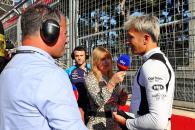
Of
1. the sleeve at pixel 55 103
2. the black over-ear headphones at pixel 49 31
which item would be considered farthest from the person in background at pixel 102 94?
the sleeve at pixel 55 103

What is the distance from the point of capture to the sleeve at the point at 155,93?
2172 millimetres

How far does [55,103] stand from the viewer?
145 centimetres

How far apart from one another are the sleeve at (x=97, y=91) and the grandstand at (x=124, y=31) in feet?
2.77

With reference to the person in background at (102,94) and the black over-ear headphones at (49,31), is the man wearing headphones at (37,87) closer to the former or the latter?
the black over-ear headphones at (49,31)

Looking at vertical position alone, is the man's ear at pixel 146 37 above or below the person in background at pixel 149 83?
above

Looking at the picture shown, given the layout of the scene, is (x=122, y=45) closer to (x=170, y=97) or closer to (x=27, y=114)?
(x=170, y=97)

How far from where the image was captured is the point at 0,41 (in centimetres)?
282

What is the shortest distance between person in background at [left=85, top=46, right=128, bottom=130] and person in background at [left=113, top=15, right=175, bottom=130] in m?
0.73

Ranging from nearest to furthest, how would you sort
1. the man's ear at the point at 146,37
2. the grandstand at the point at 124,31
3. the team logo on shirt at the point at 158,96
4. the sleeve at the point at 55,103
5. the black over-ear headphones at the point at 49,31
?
the sleeve at the point at 55,103, the black over-ear headphones at the point at 49,31, the team logo on shirt at the point at 158,96, the man's ear at the point at 146,37, the grandstand at the point at 124,31

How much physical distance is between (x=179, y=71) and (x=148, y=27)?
56.7 inches

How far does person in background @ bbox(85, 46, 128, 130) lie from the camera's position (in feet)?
10.5

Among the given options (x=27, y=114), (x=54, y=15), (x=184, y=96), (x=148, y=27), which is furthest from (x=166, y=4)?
(x=27, y=114)

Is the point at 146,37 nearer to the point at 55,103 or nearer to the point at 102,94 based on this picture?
the point at 102,94

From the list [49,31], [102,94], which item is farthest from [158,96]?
[102,94]
